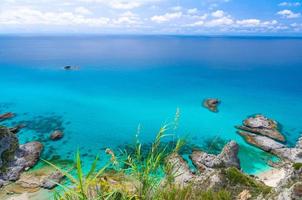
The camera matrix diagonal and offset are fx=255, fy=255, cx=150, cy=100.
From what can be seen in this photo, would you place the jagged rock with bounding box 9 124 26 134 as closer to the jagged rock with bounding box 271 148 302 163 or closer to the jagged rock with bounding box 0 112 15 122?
the jagged rock with bounding box 0 112 15 122

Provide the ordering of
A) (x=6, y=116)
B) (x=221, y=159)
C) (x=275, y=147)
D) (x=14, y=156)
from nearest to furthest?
(x=221, y=159), (x=14, y=156), (x=275, y=147), (x=6, y=116)

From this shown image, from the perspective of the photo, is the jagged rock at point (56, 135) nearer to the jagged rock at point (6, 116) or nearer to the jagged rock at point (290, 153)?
the jagged rock at point (6, 116)

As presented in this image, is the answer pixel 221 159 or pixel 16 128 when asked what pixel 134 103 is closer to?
pixel 16 128

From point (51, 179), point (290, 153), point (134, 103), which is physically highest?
point (290, 153)

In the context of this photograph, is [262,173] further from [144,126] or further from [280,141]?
[144,126]

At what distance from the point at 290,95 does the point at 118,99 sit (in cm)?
3857

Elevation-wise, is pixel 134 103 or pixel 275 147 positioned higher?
pixel 275 147

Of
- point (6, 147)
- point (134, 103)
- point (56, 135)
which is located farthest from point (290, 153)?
point (6, 147)

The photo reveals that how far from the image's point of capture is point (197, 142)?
3247cm

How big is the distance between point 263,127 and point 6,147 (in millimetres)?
31493

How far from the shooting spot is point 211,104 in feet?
155

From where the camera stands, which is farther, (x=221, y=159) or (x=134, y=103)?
(x=134, y=103)

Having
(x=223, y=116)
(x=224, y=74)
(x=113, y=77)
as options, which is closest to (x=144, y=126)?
(x=223, y=116)

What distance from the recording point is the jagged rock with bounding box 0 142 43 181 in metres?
23.6
